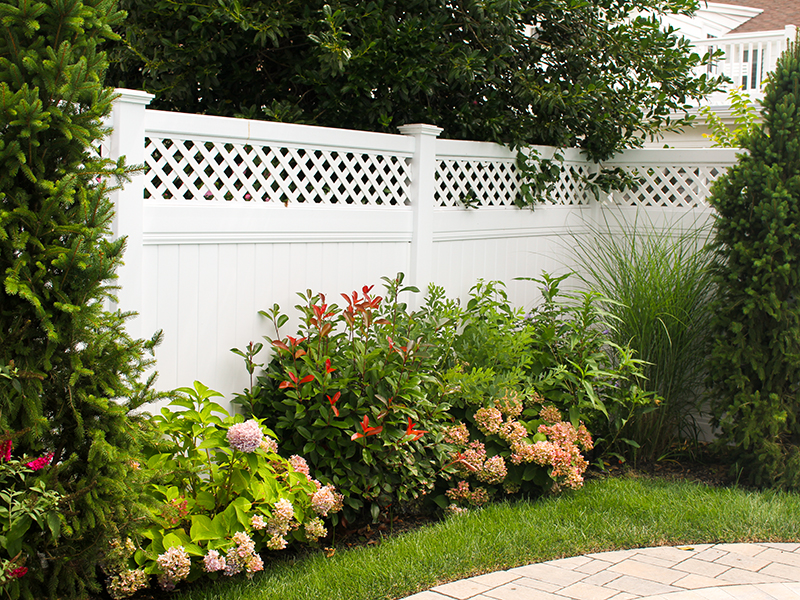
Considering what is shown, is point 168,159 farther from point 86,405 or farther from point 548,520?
point 548,520

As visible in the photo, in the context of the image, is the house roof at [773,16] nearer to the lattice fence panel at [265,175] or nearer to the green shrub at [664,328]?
the green shrub at [664,328]

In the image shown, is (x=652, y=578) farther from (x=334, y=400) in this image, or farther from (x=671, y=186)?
(x=671, y=186)

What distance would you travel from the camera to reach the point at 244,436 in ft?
9.98

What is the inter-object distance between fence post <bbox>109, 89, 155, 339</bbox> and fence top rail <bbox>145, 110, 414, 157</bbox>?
11 centimetres

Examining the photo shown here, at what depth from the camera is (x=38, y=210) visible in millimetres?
2645

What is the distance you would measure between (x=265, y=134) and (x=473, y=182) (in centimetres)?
185

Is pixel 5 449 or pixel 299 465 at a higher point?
pixel 5 449

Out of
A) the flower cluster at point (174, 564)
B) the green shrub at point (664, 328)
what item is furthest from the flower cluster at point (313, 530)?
the green shrub at point (664, 328)

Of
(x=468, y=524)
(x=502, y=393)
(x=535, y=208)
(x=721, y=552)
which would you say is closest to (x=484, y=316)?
(x=502, y=393)

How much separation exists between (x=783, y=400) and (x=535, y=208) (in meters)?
2.25

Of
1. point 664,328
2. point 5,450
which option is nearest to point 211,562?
point 5,450

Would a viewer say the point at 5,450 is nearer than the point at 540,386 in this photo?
Yes

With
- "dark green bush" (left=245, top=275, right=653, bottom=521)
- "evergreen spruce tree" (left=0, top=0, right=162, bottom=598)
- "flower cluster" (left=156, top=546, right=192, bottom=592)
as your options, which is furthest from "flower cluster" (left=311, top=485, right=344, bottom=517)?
"evergreen spruce tree" (left=0, top=0, right=162, bottom=598)

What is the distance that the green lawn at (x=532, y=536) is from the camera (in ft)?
10.4
